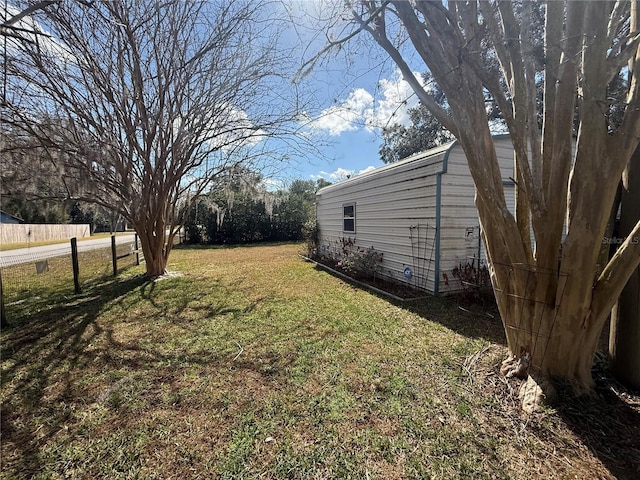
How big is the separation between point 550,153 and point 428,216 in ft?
10.2

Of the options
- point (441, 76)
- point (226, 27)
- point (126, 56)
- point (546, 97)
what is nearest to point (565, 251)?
point (546, 97)

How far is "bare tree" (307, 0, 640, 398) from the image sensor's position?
6.19 ft

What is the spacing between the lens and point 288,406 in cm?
216

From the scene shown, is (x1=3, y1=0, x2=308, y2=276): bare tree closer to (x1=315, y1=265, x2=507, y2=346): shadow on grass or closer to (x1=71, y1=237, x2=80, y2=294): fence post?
(x1=71, y1=237, x2=80, y2=294): fence post

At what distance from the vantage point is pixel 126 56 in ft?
17.6

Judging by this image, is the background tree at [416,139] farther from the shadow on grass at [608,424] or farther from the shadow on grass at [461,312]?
the shadow on grass at [608,424]

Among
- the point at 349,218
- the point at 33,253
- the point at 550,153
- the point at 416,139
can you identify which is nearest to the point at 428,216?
the point at 550,153

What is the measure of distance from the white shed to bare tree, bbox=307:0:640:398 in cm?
272

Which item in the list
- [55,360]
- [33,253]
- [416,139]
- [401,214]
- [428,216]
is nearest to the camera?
[55,360]

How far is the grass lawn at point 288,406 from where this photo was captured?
64.5 inches

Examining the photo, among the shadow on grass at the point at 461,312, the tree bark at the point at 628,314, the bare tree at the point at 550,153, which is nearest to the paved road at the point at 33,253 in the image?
the shadow on grass at the point at 461,312

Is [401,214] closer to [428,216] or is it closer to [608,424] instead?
[428,216]

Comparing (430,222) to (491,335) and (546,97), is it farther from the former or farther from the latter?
(546,97)

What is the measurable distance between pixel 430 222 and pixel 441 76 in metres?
3.28
